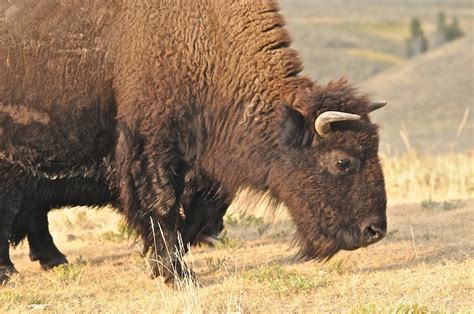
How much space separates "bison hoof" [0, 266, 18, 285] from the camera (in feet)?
29.5

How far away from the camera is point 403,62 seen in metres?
67.3

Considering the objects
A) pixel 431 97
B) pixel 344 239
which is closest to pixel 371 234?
pixel 344 239

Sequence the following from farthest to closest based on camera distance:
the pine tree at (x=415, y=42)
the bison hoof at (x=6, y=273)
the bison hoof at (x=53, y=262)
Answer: the pine tree at (x=415, y=42) < the bison hoof at (x=53, y=262) < the bison hoof at (x=6, y=273)

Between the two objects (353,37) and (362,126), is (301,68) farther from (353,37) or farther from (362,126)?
(353,37)

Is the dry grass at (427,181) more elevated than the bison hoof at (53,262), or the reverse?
the bison hoof at (53,262)

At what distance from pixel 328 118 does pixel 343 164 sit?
1.39 feet

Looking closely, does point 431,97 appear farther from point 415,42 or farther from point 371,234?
point 371,234

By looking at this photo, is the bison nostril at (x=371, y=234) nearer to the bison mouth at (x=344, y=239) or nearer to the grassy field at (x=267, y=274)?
the bison mouth at (x=344, y=239)

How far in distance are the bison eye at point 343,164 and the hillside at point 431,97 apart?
24081mm

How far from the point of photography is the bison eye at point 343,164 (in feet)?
27.8

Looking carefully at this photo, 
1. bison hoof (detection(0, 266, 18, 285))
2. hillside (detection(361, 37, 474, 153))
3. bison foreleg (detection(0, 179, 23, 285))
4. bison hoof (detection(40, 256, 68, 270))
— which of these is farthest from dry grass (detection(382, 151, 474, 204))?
hillside (detection(361, 37, 474, 153))

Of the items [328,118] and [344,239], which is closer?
[328,118]

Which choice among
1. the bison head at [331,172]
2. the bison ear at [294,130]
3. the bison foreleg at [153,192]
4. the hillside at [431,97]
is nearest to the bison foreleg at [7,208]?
the bison foreleg at [153,192]

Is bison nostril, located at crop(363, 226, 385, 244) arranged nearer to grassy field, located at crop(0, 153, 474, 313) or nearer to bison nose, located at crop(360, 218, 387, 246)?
bison nose, located at crop(360, 218, 387, 246)
